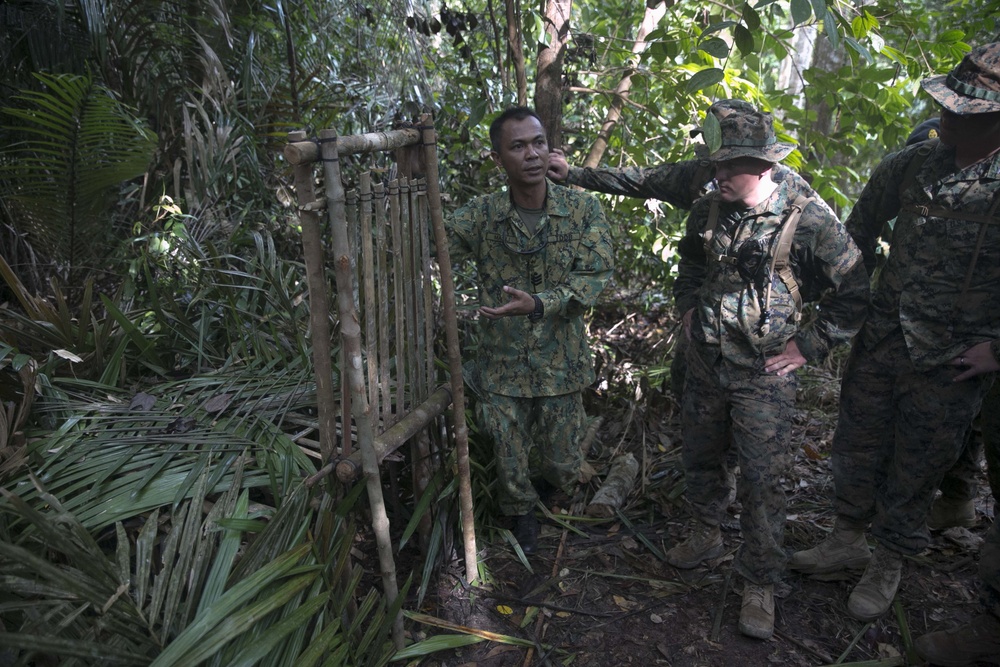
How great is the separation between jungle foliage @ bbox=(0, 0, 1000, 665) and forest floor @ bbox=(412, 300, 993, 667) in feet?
1.10

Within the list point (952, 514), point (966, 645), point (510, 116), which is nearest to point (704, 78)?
point (510, 116)

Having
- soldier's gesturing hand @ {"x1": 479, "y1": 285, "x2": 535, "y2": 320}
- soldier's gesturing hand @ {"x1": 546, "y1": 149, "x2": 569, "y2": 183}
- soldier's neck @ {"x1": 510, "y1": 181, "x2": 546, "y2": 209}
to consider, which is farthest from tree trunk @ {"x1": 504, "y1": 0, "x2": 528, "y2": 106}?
soldier's gesturing hand @ {"x1": 479, "y1": 285, "x2": 535, "y2": 320}

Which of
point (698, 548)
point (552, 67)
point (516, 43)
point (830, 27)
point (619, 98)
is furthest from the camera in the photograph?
point (619, 98)

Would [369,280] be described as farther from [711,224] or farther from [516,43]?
[516,43]

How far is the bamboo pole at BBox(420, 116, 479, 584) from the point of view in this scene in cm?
250

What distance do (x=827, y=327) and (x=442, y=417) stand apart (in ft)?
5.26

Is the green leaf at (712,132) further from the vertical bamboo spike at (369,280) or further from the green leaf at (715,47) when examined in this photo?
the vertical bamboo spike at (369,280)

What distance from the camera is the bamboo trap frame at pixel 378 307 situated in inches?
79.8

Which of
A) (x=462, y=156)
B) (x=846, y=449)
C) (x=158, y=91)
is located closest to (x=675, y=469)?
(x=846, y=449)

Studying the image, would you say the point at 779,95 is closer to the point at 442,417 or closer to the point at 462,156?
the point at 462,156

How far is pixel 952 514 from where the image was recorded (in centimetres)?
325

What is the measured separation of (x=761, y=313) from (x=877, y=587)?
121 cm

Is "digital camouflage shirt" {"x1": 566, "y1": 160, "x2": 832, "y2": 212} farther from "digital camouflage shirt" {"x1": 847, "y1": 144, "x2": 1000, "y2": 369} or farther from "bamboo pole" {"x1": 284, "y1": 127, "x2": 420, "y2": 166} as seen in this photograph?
"bamboo pole" {"x1": 284, "y1": 127, "x2": 420, "y2": 166}

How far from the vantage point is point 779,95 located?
3789 millimetres
